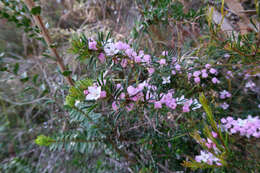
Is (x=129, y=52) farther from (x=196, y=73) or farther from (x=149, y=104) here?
(x=196, y=73)

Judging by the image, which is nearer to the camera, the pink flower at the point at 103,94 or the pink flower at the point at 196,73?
the pink flower at the point at 103,94

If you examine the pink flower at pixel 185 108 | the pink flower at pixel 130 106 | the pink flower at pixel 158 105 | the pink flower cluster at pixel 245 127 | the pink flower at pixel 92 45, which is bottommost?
the pink flower cluster at pixel 245 127

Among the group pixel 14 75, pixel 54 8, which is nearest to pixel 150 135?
pixel 14 75

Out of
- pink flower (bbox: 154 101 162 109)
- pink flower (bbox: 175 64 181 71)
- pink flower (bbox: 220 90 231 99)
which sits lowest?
pink flower (bbox: 220 90 231 99)

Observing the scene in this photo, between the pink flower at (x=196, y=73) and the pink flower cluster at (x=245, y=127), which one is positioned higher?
the pink flower at (x=196, y=73)

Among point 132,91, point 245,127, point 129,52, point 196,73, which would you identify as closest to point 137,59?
point 129,52

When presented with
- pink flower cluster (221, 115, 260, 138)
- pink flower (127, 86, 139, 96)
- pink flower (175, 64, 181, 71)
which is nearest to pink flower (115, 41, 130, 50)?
pink flower (127, 86, 139, 96)

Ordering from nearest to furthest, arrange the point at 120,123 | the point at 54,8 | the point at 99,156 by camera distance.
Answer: the point at 120,123, the point at 99,156, the point at 54,8

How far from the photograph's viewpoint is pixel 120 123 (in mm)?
1042

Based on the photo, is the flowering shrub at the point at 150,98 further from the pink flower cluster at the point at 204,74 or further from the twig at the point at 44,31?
the twig at the point at 44,31

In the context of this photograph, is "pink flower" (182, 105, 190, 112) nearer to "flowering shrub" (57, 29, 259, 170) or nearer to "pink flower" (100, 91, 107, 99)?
Answer: "flowering shrub" (57, 29, 259, 170)

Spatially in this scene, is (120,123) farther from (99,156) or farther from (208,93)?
(208,93)

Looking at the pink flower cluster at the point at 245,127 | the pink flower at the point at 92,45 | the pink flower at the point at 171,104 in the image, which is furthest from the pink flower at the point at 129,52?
the pink flower cluster at the point at 245,127

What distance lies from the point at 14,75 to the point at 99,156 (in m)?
0.74
